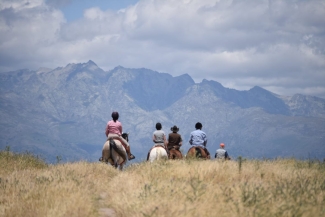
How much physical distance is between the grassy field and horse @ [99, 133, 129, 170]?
19.0ft

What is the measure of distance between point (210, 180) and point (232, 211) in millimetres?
3501

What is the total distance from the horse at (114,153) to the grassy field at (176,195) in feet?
19.0

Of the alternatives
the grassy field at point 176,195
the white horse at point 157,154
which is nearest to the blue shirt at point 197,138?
the white horse at point 157,154

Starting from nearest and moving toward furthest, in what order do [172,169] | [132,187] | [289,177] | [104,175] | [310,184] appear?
[310,184] < [132,187] < [289,177] < [172,169] < [104,175]

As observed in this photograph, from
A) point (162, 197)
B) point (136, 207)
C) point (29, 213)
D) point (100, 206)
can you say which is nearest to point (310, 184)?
point (162, 197)

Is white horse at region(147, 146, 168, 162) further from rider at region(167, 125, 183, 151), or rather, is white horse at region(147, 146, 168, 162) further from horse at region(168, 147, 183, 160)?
rider at region(167, 125, 183, 151)

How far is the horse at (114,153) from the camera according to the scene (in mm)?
20031

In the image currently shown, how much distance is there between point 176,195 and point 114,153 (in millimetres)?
10726

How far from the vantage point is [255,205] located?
865 cm

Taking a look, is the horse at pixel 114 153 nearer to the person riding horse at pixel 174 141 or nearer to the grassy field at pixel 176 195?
the person riding horse at pixel 174 141

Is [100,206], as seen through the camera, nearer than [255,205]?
No

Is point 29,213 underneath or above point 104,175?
underneath

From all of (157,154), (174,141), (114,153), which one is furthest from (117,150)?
(174,141)

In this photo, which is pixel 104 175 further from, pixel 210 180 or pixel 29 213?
pixel 29 213
